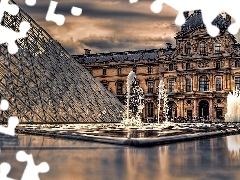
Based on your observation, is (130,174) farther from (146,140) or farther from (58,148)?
(146,140)

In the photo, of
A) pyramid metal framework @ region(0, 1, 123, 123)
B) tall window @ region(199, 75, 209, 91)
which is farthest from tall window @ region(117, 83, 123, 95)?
pyramid metal framework @ region(0, 1, 123, 123)

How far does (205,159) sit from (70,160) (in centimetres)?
244

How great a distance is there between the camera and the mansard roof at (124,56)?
56.3 m

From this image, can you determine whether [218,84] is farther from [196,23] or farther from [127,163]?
[127,163]

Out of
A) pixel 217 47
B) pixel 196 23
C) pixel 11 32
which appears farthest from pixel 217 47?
pixel 11 32

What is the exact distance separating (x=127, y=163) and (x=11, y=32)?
48.7 ft

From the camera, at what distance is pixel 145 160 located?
8.40 m

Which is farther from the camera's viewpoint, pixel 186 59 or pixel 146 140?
pixel 186 59

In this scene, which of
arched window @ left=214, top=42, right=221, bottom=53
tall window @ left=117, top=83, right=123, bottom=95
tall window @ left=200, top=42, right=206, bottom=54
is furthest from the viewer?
tall window @ left=117, top=83, right=123, bottom=95

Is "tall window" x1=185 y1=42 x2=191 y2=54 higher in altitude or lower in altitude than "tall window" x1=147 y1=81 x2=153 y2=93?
higher

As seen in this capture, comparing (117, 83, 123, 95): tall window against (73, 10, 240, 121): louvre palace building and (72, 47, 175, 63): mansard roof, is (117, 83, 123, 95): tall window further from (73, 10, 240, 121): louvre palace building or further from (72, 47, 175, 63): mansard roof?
(72, 47, 175, 63): mansard roof

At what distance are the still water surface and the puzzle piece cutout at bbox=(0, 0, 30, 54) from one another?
967 cm

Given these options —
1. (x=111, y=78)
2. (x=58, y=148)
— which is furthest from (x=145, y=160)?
(x=111, y=78)

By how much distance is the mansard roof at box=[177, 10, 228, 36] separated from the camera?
171 ft
